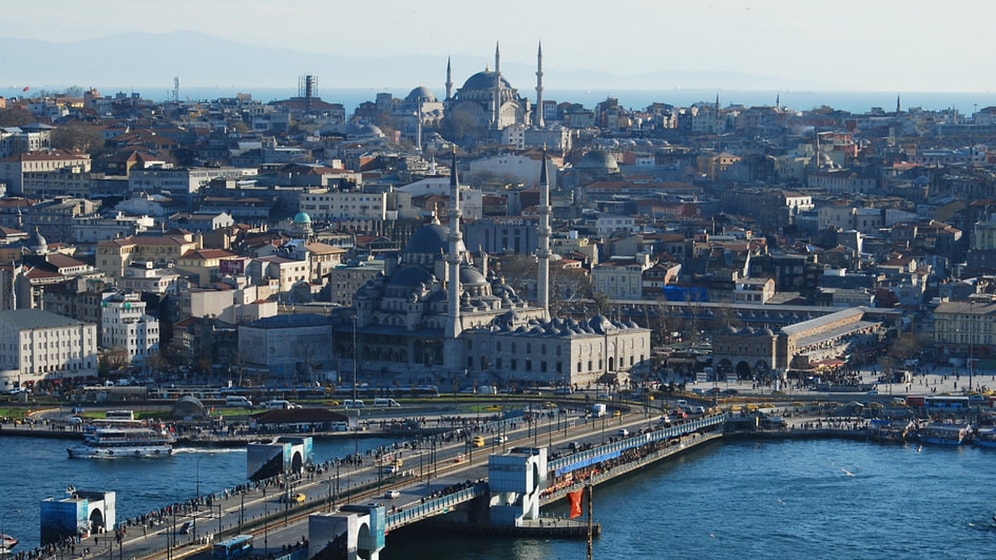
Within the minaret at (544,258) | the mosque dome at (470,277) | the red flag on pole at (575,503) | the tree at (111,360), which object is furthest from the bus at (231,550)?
the minaret at (544,258)

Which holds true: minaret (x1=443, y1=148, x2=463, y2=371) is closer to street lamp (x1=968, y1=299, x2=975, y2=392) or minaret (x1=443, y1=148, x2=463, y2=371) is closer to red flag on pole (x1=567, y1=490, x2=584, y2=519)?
street lamp (x1=968, y1=299, x2=975, y2=392)

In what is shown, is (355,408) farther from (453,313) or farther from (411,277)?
(411,277)

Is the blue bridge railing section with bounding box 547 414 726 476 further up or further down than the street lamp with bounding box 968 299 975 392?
further down

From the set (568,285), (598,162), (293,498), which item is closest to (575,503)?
(293,498)

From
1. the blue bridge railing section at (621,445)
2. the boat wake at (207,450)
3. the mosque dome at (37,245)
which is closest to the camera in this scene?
the blue bridge railing section at (621,445)

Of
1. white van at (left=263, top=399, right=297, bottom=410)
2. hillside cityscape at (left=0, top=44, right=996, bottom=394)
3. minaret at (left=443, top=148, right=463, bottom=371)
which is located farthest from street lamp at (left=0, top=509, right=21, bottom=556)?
minaret at (left=443, top=148, right=463, bottom=371)

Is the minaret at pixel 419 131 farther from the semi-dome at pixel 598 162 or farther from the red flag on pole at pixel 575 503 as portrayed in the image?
the red flag on pole at pixel 575 503
